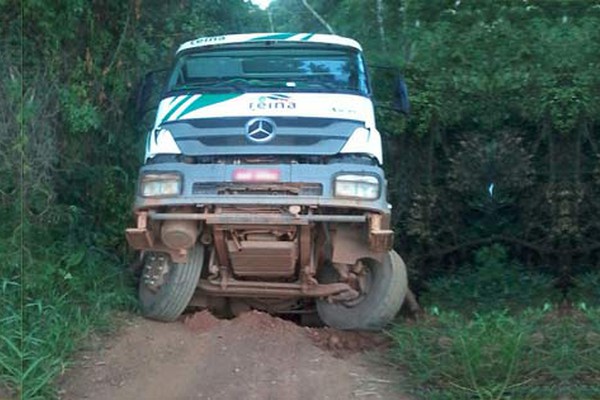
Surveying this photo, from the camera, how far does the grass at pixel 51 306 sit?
6566mm

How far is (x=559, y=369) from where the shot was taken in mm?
6445

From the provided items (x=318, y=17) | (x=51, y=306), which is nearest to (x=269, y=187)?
(x=51, y=306)

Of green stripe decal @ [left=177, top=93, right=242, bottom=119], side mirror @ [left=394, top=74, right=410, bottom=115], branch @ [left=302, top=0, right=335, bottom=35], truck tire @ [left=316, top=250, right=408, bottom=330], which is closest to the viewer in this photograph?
green stripe decal @ [left=177, top=93, right=242, bottom=119]

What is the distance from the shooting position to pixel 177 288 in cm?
801

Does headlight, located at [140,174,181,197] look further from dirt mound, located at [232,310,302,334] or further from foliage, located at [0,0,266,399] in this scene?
dirt mound, located at [232,310,302,334]

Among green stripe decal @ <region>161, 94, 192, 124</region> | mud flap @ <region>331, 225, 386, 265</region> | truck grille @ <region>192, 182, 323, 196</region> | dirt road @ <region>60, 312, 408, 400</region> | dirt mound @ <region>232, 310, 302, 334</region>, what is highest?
green stripe decal @ <region>161, 94, 192, 124</region>

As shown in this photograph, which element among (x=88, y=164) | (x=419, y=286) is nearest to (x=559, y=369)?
(x=419, y=286)

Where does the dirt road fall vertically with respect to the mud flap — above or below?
below

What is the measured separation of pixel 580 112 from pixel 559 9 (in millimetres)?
980

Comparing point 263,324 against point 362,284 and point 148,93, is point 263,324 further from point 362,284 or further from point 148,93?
point 148,93

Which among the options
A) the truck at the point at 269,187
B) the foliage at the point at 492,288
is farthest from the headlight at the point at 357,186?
the foliage at the point at 492,288

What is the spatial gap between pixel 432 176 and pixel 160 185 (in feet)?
12.1

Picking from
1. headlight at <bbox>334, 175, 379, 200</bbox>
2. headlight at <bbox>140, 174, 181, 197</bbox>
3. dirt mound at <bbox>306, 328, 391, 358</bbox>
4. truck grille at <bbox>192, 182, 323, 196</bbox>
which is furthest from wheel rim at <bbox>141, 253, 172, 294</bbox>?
headlight at <bbox>334, 175, 379, 200</bbox>

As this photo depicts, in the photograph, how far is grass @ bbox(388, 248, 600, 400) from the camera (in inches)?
250
